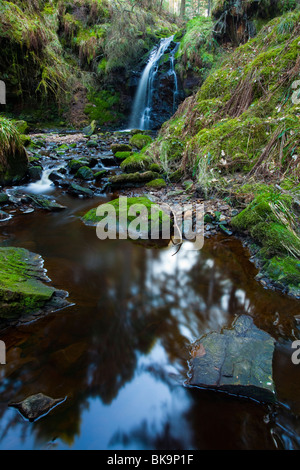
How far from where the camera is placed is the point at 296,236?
2621mm

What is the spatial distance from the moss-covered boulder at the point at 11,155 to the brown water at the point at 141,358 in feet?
10.4

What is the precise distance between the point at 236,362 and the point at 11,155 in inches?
220

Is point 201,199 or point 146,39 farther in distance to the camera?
point 146,39

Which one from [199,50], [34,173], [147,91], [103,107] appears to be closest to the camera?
[34,173]

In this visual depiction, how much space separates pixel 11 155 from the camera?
17.0 feet

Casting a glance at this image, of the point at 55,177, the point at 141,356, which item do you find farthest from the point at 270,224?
the point at 55,177

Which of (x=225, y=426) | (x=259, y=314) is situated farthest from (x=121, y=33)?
(x=225, y=426)

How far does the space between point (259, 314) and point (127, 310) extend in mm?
1136

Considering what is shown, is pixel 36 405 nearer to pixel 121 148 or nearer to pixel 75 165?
pixel 75 165

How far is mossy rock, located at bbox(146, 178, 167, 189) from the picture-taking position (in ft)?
16.4

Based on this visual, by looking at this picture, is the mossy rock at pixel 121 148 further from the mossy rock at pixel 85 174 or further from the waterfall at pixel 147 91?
the waterfall at pixel 147 91

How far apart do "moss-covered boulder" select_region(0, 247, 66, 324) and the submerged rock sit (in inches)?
50.3

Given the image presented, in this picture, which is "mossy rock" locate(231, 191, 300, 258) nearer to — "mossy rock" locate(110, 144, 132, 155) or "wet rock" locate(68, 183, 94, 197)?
"wet rock" locate(68, 183, 94, 197)

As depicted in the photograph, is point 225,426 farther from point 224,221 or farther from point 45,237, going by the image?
point 45,237
